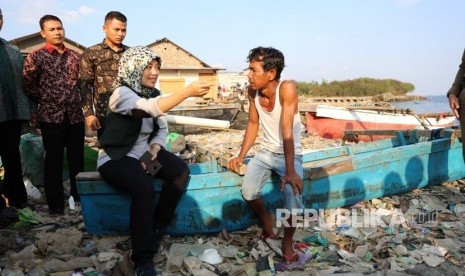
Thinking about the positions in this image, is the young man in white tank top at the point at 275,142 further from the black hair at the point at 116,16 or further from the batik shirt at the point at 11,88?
the batik shirt at the point at 11,88

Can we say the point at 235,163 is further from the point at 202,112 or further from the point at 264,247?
the point at 202,112

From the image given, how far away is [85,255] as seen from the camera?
330cm

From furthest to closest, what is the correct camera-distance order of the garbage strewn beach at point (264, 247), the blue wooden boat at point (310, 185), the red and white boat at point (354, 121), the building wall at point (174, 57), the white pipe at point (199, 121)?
the building wall at point (174, 57)
the red and white boat at point (354, 121)
the white pipe at point (199, 121)
the blue wooden boat at point (310, 185)
the garbage strewn beach at point (264, 247)

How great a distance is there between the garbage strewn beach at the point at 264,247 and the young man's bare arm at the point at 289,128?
744mm

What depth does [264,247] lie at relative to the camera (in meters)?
3.50

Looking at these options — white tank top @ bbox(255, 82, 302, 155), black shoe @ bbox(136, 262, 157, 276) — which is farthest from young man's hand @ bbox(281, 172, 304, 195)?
black shoe @ bbox(136, 262, 157, 276)

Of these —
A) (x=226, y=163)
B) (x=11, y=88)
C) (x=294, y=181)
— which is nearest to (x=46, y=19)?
(x=11, y=88)

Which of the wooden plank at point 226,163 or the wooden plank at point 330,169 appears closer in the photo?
the wooden plank at point 226,163

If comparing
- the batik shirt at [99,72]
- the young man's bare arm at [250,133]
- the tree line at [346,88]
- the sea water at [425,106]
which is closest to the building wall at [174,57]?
the sea water at [425,106]

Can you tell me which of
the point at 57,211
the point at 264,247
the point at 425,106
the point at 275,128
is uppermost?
the point at 275,128

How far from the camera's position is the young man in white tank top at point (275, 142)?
3135mm

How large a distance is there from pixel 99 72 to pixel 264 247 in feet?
8.45

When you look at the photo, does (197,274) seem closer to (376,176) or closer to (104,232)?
(104,232)

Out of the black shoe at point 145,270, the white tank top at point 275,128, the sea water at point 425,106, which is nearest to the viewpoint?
the black shoe at point 145,270
